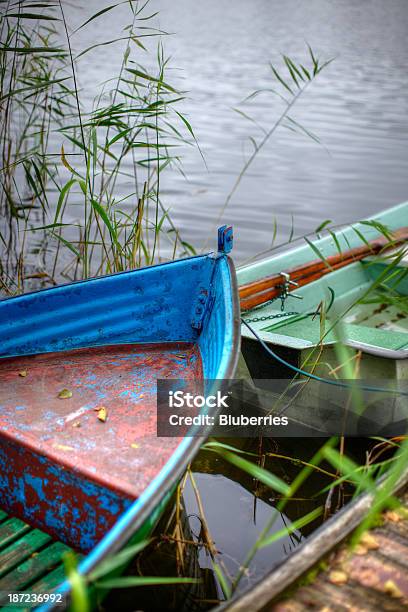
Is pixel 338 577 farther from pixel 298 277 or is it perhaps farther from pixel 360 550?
pixel 298 277

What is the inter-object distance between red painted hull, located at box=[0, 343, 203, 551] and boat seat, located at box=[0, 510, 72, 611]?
0.12 feet

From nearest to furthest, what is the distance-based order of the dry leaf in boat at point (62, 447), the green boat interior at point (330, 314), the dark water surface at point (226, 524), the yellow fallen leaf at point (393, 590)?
the yellow fallen leaf at point (393, 590), the dry leaf in boat at point (62, 447), the dark water surface at point (226, 524), the green boat interior at point (330, 314)

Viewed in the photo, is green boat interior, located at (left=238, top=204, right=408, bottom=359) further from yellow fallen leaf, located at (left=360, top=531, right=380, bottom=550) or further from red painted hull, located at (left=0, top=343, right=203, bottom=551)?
yellow fallen leaf, located at (left=360, top=531, right=380, bottom=550)

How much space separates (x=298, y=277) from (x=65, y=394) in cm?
176

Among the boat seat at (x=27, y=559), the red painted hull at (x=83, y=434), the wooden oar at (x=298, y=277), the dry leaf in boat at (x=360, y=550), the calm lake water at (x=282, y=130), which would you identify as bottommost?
the boat seat at (x=27, y=559)

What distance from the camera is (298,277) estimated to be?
390 cm

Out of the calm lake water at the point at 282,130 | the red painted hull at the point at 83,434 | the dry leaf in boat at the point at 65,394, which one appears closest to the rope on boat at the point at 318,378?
the red painted hull at the point at 83,434

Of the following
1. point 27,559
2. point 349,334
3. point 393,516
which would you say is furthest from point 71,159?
point 393,516

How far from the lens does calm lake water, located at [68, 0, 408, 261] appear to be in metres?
7.48

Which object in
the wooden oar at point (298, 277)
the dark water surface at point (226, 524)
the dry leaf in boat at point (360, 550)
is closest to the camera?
the dry leaf in boat at point (360, 550)

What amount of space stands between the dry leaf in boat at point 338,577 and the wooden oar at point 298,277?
1.70 meters

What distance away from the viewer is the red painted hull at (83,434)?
206 centimetres

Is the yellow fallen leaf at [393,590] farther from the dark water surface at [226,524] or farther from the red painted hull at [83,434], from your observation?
the red painted hull at [83,434]

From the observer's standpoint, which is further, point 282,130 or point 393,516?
point 282,130
